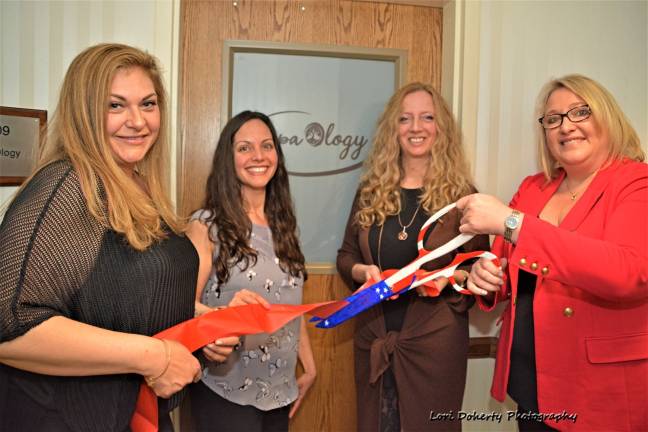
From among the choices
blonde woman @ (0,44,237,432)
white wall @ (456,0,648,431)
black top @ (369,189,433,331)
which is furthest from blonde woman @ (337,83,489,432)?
blonde woman @ (0,44,237,432)

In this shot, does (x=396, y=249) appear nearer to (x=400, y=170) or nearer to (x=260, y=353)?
(x=400, y=170)

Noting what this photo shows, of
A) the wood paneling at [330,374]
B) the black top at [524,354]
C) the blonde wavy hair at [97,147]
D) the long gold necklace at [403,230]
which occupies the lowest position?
the wood paneling at [330,374]

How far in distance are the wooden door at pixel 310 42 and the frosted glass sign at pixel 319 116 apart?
11 centimetres

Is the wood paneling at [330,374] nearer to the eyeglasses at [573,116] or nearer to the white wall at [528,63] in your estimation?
the white wall at [528,63]

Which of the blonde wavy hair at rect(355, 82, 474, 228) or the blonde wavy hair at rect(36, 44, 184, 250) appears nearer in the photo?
the blonde wavy hair at rect(36, 44, 184, 250)

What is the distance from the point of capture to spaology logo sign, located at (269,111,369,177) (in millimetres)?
2705

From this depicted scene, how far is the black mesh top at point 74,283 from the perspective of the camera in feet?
3.97

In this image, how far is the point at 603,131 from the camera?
187 centimetres

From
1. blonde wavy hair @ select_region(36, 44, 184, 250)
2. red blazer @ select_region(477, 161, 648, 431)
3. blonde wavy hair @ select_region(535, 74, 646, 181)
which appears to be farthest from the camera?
blonde wavy hair @ select_region(535, 74, 646, 181)

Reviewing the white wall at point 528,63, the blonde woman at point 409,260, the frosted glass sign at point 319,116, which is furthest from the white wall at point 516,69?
the frosted glass sign at point 319,116

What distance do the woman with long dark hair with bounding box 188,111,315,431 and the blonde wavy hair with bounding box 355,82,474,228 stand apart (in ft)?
1.32

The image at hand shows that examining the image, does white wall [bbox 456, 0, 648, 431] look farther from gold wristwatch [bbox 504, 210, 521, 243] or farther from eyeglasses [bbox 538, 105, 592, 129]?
gold wristwatch [bbox 504, 210, 521, 243]

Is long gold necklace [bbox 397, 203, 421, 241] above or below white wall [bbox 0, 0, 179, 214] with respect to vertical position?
below

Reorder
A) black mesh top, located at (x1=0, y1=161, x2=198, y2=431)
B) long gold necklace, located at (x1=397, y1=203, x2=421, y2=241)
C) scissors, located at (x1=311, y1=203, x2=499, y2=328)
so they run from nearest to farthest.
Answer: black mesh top, located at (x1=0, y1=161, x2=198, y2=431) → scissors, located at (x1=311, y1=203, x2=499, y2=328) → long gold necklace, located at (x1=397, y1=203, x2=421, y2=241)
